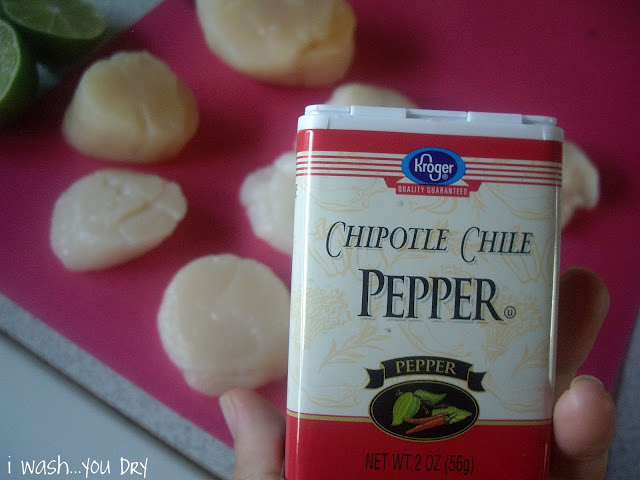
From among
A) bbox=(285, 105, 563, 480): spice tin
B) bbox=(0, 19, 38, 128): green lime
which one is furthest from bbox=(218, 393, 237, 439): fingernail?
bbox=(0, 19, 38, 128): green lime

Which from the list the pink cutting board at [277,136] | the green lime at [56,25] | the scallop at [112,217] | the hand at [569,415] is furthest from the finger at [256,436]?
the green lime at [56,25]

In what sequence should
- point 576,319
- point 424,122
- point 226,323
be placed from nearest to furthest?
point 424,122
point 576,319
point 226,323

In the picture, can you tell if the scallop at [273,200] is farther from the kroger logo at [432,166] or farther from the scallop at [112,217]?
the kroger logo at [432,166]

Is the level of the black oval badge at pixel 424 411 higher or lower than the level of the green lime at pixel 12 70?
lower

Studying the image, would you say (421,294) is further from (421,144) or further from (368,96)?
(368,96)

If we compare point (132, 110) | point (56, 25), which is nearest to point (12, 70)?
point (56, 25)

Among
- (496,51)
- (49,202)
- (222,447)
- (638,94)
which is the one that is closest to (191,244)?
(49,202)
